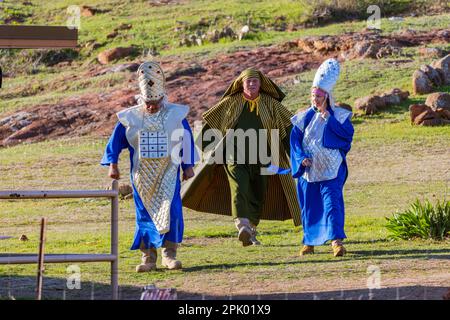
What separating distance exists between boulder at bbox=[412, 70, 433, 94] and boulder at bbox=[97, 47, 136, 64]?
Result: 8589 millimetres

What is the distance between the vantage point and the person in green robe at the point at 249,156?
49.6 feet

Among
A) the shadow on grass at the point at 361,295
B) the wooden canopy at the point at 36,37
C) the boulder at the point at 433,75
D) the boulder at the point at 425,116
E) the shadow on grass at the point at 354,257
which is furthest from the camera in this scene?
the boulder at the point at 433,75

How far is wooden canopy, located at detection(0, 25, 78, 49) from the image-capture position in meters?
12.9

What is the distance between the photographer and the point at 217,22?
117ft

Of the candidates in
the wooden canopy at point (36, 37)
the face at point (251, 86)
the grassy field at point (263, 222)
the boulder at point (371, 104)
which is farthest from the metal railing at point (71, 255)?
the boulder at point (371, 104)

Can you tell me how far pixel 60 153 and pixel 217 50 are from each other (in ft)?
24.0

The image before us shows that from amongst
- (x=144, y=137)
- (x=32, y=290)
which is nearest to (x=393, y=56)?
(x=144, y=137)

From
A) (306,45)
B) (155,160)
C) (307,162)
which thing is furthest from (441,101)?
(155,160)

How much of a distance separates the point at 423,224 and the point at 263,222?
3447 mm

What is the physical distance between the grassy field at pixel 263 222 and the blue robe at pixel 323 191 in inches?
10.8

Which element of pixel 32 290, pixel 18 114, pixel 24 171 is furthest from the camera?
pixel 18 114

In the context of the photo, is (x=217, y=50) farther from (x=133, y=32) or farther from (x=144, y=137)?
(x=144, y=137)

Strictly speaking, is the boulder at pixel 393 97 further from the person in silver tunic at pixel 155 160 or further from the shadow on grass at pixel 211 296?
the shadow on grass at pixel 211 296

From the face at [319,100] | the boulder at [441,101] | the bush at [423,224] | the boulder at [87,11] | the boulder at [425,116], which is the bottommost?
the bush at [423,224]
